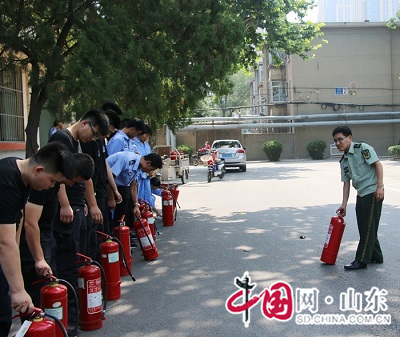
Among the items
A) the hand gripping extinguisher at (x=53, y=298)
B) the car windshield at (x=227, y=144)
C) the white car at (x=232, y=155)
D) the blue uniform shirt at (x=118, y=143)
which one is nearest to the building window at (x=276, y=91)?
the car windshield at (x=227, y=144)

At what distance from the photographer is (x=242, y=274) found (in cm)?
609

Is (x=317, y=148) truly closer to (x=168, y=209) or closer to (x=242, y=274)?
(x=168, y=209)

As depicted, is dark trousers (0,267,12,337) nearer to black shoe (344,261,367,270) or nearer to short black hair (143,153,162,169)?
short black hair (143,153,162,169)

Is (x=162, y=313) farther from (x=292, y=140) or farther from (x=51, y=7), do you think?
(x=292, y=140)

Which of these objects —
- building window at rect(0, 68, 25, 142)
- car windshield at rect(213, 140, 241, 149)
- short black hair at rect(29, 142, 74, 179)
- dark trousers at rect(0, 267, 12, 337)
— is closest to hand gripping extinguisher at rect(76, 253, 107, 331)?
dark trousers at rect(0, 267, 12, 337)

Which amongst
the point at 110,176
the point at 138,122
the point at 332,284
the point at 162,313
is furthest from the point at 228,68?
the point at 162,313

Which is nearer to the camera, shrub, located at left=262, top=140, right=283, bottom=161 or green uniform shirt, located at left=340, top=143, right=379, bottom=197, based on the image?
green uniform shirt, located at left=340, top=143, right=379, bottom=197

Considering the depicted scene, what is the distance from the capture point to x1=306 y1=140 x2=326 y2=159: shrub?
38438 mm

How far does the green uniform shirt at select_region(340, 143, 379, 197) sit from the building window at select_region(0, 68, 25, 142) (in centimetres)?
843

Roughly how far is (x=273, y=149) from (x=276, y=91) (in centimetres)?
777

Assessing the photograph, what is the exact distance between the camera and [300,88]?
39.6m

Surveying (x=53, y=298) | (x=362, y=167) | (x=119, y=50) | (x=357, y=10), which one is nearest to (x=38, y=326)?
(x=53, y=298)

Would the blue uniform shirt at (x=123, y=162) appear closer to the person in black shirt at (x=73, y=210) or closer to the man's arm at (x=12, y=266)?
the person in black shirt at (x=73, y=210)

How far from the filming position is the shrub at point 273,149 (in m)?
38.3
